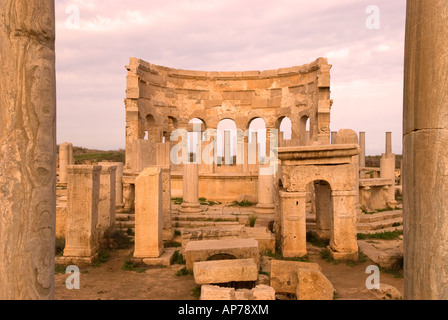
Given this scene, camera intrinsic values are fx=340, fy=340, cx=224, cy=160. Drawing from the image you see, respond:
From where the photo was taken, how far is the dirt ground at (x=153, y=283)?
5738mm

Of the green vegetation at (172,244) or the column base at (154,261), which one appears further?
the green vegetation at (172,244)

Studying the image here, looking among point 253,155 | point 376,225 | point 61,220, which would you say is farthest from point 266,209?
point 61,220

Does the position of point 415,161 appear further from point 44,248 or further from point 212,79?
point 212,79

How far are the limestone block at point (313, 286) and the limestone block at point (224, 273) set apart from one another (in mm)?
756

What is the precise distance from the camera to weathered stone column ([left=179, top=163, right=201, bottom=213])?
38.4 feet

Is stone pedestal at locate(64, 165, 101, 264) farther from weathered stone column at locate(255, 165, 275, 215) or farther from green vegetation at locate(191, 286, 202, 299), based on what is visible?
weathered stone column at locate(255, 165, 275, 215)

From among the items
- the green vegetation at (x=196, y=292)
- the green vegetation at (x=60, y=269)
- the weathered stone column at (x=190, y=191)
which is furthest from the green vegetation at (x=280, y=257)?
the green vegetation at (x=60, y=269)

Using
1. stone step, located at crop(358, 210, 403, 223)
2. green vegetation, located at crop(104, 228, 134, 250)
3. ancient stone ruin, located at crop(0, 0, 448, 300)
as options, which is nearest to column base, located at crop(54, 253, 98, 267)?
ancient stone ruin, located at crop(0, 0, 448, 300)

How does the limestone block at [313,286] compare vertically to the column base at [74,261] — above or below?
above

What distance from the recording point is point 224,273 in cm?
551

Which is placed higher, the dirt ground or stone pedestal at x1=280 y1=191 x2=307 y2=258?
stone pedestal at x1=280 y1=191 x2=307 y2=258

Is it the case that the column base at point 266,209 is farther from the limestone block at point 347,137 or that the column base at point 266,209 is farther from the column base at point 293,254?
the column base at point 293,254

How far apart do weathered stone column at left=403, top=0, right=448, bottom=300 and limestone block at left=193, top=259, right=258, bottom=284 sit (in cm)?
332

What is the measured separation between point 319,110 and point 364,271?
10.6 meters
